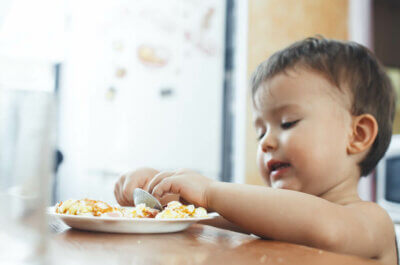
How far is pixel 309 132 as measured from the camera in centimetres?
93

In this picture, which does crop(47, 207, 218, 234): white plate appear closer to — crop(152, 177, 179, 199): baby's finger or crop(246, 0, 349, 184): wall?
crop(152, 177, 179, 199): baby's finger

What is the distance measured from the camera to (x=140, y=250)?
0.42m

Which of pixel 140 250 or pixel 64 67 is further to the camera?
pixel 64 67

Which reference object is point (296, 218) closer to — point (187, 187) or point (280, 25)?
point (187, 187)

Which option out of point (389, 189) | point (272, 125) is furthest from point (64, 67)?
point (272, 125)

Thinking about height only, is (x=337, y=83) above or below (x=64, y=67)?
below

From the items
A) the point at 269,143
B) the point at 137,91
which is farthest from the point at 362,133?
the point at 137,91

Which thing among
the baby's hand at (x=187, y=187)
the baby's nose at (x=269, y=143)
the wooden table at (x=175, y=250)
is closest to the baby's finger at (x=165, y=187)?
the baby's hand at (x=187, y=187)

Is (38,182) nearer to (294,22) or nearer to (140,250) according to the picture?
(140,250)

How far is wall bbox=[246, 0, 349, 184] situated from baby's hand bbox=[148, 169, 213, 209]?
2584mm

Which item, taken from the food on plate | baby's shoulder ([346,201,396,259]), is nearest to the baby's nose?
baby's shoulder ([346,201,396,259])

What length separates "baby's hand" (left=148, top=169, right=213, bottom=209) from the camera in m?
0.65

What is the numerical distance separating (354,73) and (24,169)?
87cm

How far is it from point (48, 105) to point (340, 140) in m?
0.81
